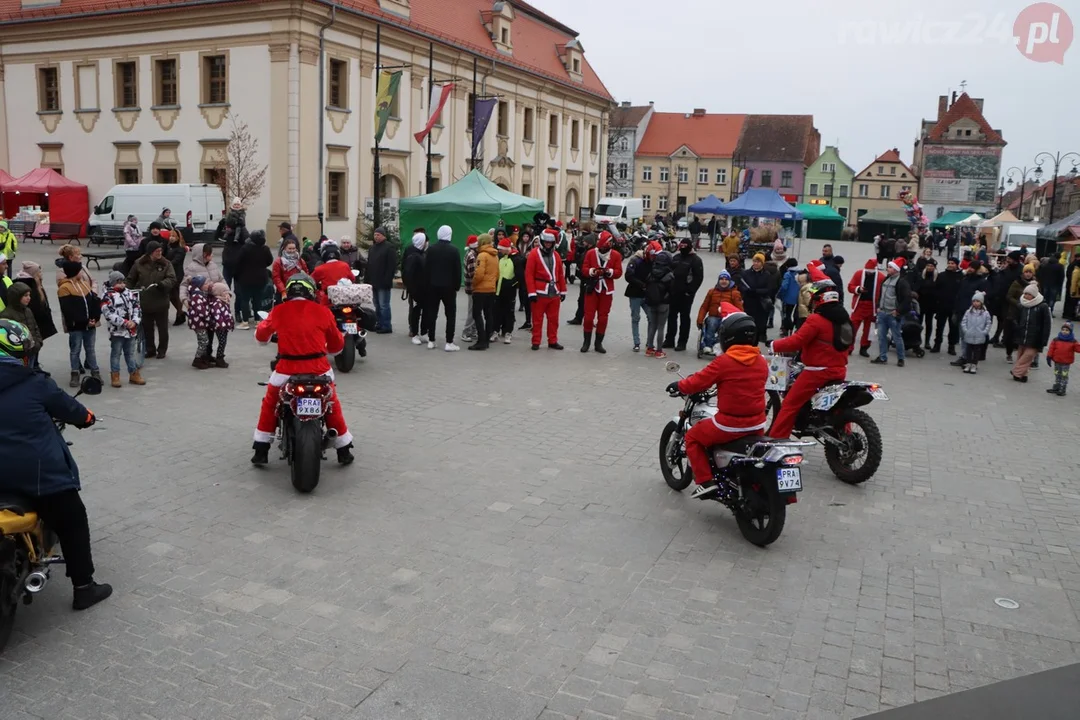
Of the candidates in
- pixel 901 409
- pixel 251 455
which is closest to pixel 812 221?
pixel 901 409

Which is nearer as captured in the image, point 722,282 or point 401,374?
point 401,374

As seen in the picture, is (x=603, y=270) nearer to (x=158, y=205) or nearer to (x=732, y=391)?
(x=732, y=391)

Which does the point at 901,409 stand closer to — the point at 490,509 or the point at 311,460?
the point at 490,509

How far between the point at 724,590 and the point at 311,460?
320 cm

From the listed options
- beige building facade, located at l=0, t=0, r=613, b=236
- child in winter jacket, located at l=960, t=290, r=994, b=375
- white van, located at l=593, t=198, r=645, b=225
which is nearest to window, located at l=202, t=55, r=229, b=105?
beige building facade, located at l=0, t=0, r=613, b=236

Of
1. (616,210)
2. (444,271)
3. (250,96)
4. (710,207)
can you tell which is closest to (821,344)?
(444,271)

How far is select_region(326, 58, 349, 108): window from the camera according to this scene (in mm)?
32528

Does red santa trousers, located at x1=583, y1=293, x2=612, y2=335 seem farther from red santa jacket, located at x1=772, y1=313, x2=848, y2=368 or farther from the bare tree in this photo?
the bare tree

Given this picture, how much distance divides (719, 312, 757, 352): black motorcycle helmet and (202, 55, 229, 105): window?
29.5 metres

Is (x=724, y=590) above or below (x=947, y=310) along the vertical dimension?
below

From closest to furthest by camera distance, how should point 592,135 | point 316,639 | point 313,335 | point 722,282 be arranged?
point 316,639, point 313,335, point 722,282, point 592,135

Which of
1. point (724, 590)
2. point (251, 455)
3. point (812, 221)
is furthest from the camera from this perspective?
point (812, 221)

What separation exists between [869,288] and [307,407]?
10359 millimetres

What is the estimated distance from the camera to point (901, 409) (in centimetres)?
1095
